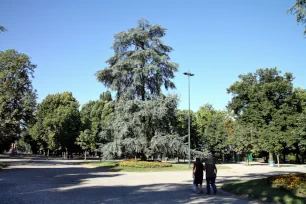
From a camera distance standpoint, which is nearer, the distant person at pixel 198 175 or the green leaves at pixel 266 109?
the distant person at pixel 198 175

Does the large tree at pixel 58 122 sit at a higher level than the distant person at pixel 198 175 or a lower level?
higher

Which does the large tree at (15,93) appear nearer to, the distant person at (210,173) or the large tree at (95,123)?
the large tree at (95,123)

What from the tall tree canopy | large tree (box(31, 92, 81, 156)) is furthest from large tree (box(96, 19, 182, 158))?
large tree (box(31, 92, 81, 156))

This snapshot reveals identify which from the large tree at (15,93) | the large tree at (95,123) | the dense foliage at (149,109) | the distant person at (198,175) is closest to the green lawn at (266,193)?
the distant person at (198,175)

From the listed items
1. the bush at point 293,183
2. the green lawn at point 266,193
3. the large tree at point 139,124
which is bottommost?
the green lawn at point 266,193

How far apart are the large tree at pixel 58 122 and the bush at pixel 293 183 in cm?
5411

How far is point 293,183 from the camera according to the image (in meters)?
11.0

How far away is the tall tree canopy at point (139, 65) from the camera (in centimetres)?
3120

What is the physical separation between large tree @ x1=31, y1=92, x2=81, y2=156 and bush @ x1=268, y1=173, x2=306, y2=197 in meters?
54.1

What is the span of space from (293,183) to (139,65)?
22397mm

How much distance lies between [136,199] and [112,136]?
22.3m

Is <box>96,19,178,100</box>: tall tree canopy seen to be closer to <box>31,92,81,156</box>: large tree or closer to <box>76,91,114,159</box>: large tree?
<box>76,91,114,159</box>: large tree

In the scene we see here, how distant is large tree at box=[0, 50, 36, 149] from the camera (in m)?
32.8

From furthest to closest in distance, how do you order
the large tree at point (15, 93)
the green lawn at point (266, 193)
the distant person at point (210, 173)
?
the large tree at point (15, 93), the distant person at point (210, 173), the green lawn at point (266, 193)
